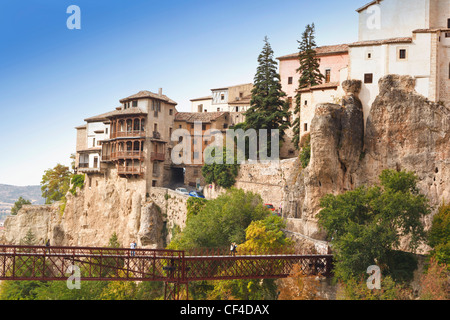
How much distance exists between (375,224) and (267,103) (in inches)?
1065

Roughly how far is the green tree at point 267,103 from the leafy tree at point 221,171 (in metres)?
4.42

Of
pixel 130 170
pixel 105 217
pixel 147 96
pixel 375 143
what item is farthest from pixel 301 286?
pixel 105 217

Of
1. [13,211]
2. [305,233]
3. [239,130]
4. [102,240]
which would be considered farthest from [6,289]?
[13,211]

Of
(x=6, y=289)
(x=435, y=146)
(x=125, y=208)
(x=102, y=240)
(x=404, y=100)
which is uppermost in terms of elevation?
(x=404, y=100)

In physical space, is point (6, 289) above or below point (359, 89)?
below

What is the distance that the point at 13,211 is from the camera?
109 meters

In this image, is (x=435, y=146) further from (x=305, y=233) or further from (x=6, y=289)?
(x=6, y=289)

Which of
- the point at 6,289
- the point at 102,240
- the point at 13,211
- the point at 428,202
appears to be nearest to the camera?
the point at 428,202

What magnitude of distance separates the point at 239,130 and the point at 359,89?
64.2ft

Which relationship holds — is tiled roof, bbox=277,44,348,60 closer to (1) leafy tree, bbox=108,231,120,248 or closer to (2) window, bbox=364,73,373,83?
(2) window, bbox=364,73,373,83

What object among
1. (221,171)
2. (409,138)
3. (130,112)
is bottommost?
(221,171)

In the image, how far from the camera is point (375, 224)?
122 ft
